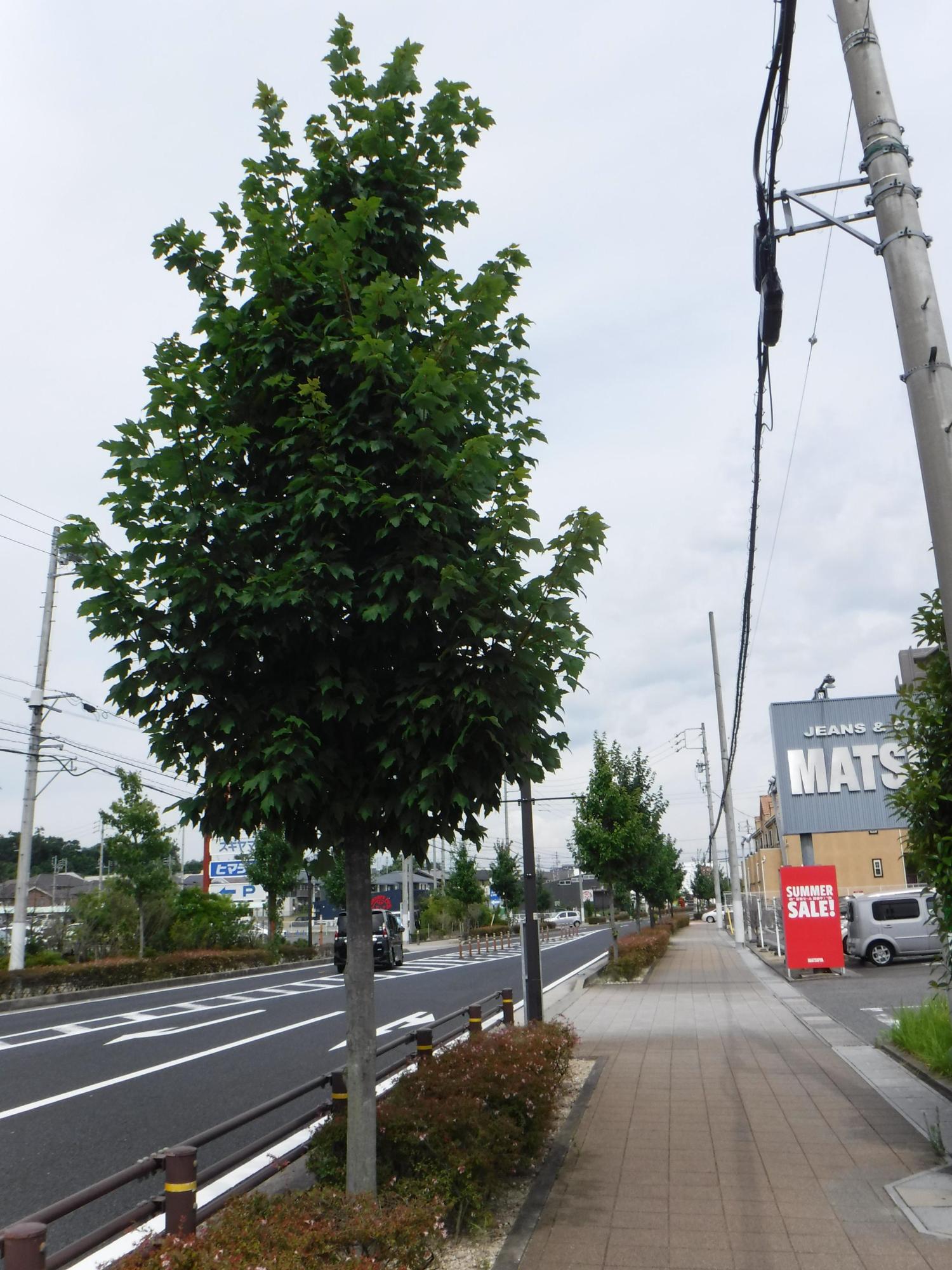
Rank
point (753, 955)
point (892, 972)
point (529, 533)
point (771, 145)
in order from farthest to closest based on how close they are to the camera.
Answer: point (753, 955) < point (892, 972) < point (771, 145) < point (529, 533)

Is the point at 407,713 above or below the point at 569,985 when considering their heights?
above

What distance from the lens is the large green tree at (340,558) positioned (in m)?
5.13

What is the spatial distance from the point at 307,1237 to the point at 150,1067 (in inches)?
388

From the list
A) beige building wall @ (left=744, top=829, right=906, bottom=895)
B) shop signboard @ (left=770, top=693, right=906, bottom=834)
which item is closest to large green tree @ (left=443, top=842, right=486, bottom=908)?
beige building wall @ (left=744, top=829, right=906, bottom=895)

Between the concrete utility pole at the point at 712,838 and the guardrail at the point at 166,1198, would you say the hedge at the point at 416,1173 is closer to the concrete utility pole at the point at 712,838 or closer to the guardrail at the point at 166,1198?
the guardrail at the point at 166,1198

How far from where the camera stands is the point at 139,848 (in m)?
32.0

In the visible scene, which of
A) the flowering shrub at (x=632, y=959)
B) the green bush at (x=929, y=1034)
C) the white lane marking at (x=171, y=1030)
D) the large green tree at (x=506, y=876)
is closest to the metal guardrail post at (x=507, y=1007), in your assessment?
the green bush at (x=929, y=1034)

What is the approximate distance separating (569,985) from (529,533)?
66.4ft

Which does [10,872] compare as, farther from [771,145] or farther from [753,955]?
[771,145]

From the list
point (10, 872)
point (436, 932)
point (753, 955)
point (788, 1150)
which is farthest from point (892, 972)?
point (10, 872)

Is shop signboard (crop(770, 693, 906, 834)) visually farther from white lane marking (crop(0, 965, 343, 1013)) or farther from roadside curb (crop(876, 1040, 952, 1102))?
roadside curb (crop(876, 1040, 952, 1102))

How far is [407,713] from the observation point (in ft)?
17.4

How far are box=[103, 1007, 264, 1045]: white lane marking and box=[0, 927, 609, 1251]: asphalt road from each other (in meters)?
0.05

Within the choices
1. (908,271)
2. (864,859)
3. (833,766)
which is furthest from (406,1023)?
(864,859)
